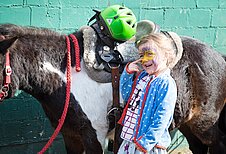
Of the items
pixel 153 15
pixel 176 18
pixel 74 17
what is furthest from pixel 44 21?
pixel 176 18

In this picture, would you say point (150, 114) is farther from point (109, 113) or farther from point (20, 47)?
point (20, 47)

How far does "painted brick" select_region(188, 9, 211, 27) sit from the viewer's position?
194 inches

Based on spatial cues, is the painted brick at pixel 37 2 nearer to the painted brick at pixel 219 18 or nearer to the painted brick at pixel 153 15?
the painted brick at pixel 153 15

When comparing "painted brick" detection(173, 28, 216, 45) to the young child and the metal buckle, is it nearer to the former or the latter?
the young child

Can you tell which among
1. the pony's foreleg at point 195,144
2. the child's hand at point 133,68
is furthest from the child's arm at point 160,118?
the pony's foreleg at point 195,144

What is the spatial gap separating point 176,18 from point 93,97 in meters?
1.89

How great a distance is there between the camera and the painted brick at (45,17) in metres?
4.06

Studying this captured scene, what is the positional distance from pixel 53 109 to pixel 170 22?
201 centimetres

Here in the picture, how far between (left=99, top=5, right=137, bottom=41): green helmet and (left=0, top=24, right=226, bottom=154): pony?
0.12m

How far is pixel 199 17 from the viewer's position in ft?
16.3

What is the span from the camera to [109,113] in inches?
132

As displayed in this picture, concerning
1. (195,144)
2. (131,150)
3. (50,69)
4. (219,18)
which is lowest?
(195,144)

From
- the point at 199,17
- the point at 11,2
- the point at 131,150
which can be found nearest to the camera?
the point at 131,150

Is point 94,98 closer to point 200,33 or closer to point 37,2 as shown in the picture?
point 37,2
